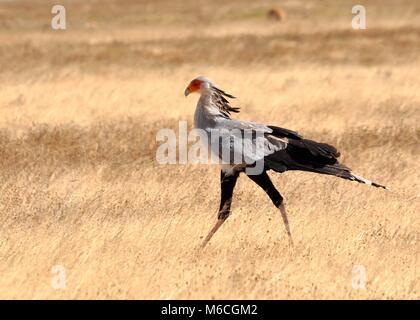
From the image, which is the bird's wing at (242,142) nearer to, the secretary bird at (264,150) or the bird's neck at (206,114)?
the secretary bird at (264,150)

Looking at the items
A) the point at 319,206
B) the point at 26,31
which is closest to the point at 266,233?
the point at 319,206

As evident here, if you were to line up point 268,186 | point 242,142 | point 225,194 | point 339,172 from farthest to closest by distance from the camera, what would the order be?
1. point 225,194
2. point 268,186
3. point 242,142
4. point 339,172

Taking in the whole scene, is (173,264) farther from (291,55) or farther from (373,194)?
(291,55)

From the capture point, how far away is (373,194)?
10062 millimetres

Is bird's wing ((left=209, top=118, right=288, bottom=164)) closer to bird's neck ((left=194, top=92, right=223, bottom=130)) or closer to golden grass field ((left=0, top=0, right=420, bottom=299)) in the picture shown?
bird's neck ((left=194, top=92, right=223, bottom=130))

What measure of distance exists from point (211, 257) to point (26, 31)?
30813 mm

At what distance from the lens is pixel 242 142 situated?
796cm

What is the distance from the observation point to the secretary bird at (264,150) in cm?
786

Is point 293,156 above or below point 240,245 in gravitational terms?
above

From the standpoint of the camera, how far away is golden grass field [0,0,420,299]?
7258 mm

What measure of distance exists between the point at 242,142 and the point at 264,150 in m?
0.20

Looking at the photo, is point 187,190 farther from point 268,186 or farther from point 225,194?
point 268,186

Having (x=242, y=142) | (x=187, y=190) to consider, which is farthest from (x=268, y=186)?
(x=187, y=190)

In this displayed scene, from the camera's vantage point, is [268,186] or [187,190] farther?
[187,190]
